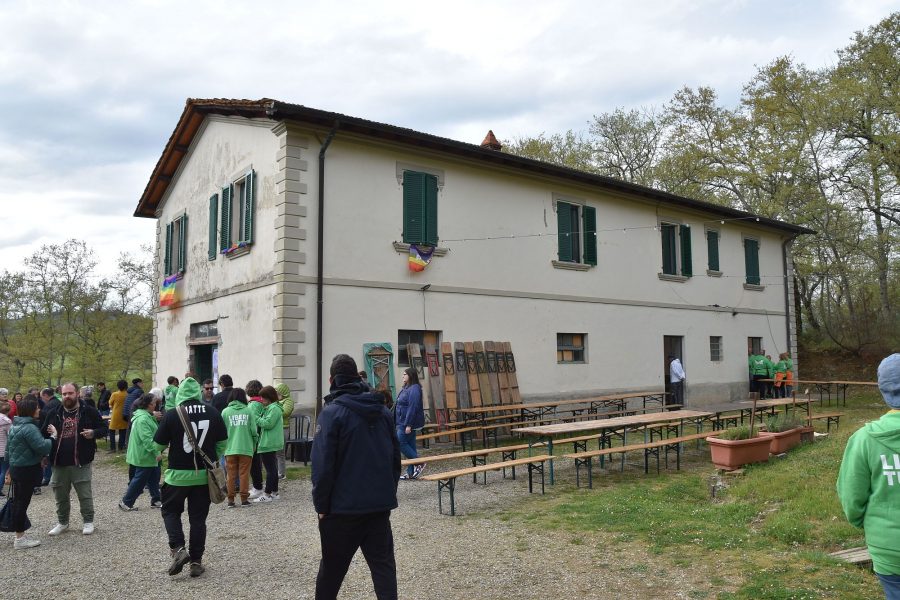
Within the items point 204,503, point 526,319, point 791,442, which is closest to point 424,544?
point 204,503

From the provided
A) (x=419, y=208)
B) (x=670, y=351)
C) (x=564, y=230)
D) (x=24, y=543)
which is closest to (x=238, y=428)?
(x=24, y=543)

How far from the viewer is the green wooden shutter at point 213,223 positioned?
52.0ft

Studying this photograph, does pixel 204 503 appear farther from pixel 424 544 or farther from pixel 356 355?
pixel 356 355

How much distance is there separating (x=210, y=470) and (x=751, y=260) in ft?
66.9

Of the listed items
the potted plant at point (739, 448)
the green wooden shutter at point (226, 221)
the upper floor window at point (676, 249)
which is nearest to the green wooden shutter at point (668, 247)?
the upper floor window at point (676, 249)

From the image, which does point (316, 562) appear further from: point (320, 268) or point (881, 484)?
point (320, 268)

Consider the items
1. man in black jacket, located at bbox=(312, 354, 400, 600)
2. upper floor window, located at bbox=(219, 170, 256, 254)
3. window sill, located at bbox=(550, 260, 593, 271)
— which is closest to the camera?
man in black jacket, located at bbox=(312, 354, 400, 600)

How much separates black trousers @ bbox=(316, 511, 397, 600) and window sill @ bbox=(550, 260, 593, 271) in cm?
1280

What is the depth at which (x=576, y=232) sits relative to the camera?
56.5ft

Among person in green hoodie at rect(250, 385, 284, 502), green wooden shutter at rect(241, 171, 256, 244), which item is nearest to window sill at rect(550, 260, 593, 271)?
green wooden shutter at rect(241, 171, 256, 244)

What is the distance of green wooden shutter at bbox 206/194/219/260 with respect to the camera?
15.8 meters

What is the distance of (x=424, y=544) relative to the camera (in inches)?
266

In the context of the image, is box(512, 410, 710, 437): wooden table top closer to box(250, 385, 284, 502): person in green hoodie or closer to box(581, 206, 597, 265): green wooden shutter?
box(250, 385, 284, 502): person in green hoodie

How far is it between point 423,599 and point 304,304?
8086 mm
